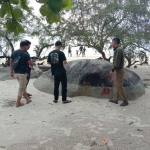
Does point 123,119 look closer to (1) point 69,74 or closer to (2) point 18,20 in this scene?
(1) point 69,74

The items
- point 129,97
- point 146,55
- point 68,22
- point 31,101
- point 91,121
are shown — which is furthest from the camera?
point 146,55

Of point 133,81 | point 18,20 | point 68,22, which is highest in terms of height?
point 68,22

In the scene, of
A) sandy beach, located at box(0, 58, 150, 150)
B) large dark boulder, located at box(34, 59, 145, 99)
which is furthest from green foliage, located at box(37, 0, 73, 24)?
large dark boulder, located at box(34, 59, 145, 99)

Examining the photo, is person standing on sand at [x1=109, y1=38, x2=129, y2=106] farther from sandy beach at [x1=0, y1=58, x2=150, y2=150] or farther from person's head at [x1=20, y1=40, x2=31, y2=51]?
person's head at [x1=20, y1=40, x2=31, y2=51]

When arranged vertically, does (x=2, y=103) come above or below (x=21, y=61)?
below

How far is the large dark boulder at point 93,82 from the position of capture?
7166mm

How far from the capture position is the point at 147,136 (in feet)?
13.8

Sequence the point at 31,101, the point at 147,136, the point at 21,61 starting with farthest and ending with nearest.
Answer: the point at 31,101, the point at 21,61, the point at 147,136

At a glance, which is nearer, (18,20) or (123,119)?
(18,20)

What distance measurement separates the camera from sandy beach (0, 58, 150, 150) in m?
3.82

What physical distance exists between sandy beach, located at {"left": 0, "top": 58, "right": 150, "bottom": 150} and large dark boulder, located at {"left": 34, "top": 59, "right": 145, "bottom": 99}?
0.38 m

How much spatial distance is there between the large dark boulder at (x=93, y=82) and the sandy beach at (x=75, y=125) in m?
0.38

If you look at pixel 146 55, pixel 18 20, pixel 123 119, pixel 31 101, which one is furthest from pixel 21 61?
pixel 146 55

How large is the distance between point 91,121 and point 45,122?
0.95 meters
